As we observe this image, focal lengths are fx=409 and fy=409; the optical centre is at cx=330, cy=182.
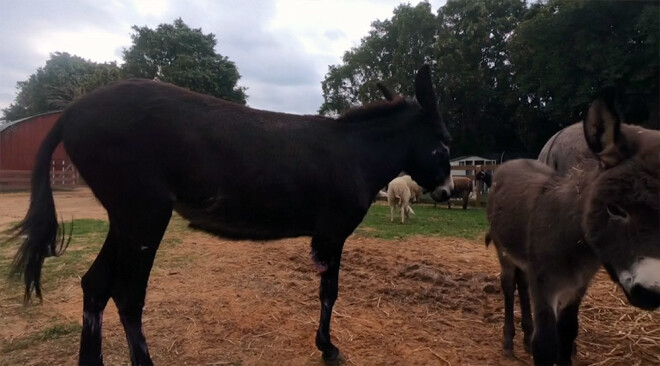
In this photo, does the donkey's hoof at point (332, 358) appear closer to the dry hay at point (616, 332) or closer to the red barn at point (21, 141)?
the dry hay at point (616, 332)

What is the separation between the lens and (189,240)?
8.70 m

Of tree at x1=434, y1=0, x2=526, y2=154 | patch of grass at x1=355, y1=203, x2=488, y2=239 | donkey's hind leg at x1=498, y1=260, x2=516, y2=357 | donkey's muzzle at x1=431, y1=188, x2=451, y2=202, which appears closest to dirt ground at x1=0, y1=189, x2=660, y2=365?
donkey's hind leg at x1=498, y1=260, x2=516, y2=357

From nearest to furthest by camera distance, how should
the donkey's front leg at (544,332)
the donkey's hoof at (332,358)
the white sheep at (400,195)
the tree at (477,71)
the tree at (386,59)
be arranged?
1. the donkey's front leg at (544,332)
2. the donkey's hoof at (332,358)
3. the white sheep at (400,195)
4. the tree at (477,71)
5. the tree at (386,59)

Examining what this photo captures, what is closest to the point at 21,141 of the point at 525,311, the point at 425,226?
the point at 425,226

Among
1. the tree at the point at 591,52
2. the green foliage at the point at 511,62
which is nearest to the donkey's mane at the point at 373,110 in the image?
the green foliage at the point at 511,62

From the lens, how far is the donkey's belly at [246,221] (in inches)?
119

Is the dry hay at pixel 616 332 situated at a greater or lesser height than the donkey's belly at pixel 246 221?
lesser

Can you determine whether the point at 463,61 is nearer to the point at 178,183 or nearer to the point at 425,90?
the point at 425,90

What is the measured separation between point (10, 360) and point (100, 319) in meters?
0.92

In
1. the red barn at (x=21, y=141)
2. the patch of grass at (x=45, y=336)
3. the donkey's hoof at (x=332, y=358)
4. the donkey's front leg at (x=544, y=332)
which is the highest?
the red barn at (x=21, y=141)

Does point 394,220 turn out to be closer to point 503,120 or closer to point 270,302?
point 270,302

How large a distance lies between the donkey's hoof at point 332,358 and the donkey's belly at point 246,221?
3.26ft

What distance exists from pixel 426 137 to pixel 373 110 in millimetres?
576

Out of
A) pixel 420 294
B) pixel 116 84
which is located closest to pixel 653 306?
pixel 420 294
